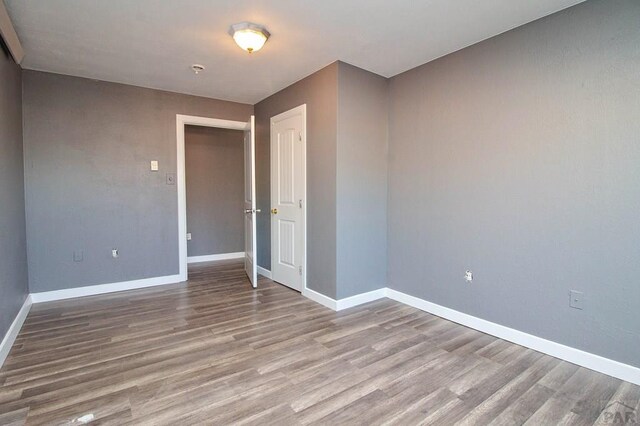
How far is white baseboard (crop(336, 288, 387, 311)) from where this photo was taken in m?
3.34

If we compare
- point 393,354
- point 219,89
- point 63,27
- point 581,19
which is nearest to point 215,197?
point 219,89

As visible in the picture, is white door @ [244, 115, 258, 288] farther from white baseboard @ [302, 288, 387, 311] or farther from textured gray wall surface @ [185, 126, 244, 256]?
textured gray wall surface @ [185, 126, 244, 256]

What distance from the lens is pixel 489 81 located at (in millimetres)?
2721

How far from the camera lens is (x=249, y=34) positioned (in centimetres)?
252

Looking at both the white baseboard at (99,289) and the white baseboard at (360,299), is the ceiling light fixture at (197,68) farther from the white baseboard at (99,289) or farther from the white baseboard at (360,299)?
the white baseboard at (360,299)

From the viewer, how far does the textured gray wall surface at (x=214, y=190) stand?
18.5 ft

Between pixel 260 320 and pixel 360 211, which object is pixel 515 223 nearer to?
pixel 360 211

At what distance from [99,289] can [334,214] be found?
9.58 ft

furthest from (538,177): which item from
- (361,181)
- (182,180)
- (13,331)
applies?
(13,331)

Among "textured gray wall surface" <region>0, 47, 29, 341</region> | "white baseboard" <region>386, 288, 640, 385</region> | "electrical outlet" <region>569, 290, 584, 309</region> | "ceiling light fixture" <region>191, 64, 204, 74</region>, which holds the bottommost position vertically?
"white baseboard" <region>386, 288, 640, 385</region>

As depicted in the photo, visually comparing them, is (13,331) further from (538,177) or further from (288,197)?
(538,177)

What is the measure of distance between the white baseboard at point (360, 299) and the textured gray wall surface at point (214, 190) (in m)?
3.23

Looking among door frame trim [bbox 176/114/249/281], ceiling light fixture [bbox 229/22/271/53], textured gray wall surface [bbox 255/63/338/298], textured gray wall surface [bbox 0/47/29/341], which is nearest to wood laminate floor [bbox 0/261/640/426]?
textured gray wall surface [bbox 0/47/29/341]

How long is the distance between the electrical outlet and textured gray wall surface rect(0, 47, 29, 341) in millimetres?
4038
